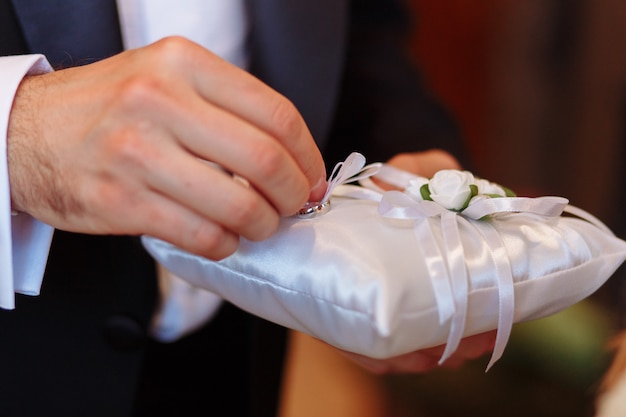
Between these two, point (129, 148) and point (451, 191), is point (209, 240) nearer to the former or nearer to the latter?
point (129, 148)

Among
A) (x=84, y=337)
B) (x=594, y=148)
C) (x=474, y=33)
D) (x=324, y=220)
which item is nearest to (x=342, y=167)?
(x=324, y=220)

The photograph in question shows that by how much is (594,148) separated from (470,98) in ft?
A: 1.18

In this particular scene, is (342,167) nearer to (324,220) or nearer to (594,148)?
(324,220)

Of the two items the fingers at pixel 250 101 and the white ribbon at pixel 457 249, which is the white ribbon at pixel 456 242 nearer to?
the white ribbon at pixel 457 249

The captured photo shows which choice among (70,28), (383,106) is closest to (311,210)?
(70,28)

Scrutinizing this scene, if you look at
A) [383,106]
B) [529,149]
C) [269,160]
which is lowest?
[529,149]

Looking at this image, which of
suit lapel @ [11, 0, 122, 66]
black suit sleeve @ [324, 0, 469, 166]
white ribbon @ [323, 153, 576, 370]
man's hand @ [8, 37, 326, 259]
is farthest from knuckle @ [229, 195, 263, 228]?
black suit sleeve @ [324, 0, 469, 166]

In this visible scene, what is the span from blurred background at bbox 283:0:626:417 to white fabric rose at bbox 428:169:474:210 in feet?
3.17

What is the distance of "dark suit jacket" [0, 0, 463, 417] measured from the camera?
57 cm

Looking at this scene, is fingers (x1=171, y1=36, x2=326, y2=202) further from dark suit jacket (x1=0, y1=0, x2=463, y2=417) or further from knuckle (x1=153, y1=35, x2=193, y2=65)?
dark suit jacket (x1=0, y1=0, x2=463, y2=417)

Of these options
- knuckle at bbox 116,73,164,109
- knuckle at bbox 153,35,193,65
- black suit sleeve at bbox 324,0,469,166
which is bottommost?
black suit sleeve at bbox 324,0,469,166

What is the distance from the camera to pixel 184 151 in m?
0.36

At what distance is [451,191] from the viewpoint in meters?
0.48

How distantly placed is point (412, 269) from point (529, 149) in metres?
1.34
